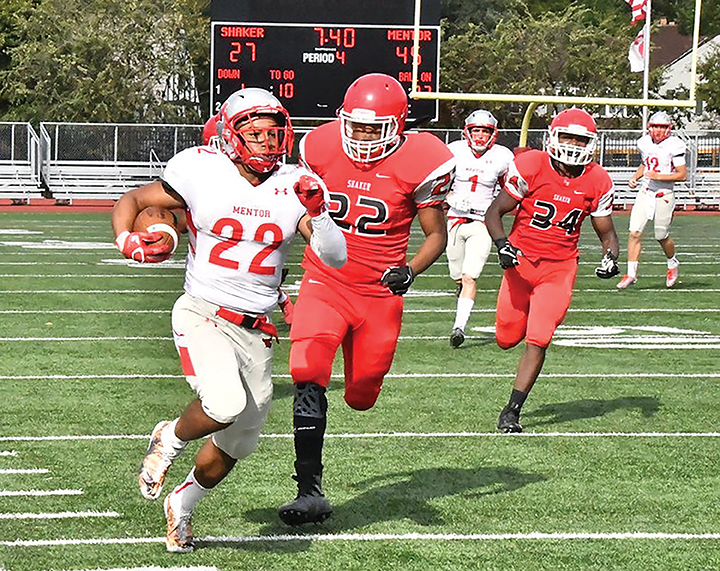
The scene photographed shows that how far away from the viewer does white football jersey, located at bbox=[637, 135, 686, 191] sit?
15.8 meters

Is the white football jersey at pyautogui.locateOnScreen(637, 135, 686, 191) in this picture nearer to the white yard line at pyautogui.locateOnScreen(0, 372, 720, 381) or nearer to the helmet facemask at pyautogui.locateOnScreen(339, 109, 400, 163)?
the white yard line at pyautogui.locateOnScreen(0, 372, 720, 381)

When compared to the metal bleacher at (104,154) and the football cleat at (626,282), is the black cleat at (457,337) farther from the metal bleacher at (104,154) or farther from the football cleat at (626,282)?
the metal bleacher at (104,154)

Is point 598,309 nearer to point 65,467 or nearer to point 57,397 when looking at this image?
point 57,397

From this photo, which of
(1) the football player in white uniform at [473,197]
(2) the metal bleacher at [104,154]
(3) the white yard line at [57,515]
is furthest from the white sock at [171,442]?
(2) the metal bleacher at [104,154]

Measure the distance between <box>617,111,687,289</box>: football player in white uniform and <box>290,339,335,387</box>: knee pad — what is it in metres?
9.93

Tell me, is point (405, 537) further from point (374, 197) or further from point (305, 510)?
point (374, 197)

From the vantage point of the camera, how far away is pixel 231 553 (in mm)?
5305

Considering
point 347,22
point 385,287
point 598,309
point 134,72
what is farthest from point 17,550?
point 134,72

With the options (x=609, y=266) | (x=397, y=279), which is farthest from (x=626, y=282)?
(x=397, y=279)

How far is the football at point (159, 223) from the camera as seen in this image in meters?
5.07

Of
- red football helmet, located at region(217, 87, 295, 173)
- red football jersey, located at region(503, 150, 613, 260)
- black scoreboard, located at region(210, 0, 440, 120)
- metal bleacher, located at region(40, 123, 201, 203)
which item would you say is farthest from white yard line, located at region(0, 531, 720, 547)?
metal bleacher, located at region(40, 123, 201, 203)

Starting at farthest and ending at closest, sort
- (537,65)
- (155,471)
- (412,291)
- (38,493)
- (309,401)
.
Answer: (537,65) → (412,291) → (38,493) → (309,401) → (155,471)

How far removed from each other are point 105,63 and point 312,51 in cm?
1827

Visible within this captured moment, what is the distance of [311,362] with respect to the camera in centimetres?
588
